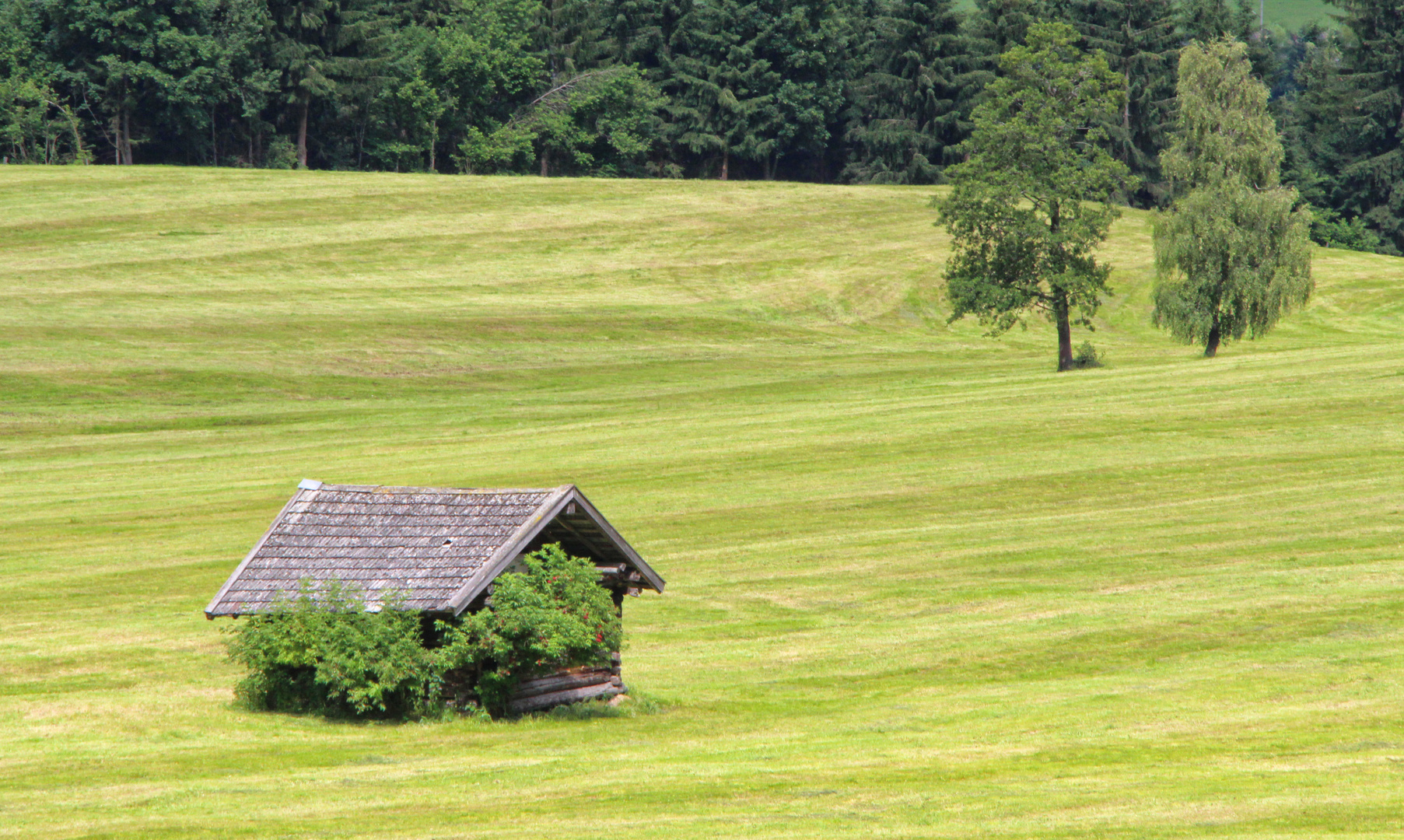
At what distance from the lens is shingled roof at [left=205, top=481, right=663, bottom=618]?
2170cm

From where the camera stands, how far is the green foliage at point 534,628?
21.1 m

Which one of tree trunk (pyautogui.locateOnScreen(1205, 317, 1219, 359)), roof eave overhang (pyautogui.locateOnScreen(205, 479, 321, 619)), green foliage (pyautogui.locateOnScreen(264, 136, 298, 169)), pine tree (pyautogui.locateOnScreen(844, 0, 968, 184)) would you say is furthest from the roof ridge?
pine tree (pyautogui.locateOnScreen(844, 0, 968, 184))

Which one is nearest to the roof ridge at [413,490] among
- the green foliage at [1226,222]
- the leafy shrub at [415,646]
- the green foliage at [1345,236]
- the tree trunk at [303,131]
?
the leafy shrub at [415,646]

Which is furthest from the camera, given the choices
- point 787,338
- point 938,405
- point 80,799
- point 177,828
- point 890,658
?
point 787,338

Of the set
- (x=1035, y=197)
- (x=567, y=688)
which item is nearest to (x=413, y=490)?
(x=567, y=688)

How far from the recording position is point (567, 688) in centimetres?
2284

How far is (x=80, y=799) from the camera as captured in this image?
16562 mm

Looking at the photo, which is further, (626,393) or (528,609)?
(626,393)

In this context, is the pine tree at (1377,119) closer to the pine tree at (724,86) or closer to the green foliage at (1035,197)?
the pine tree at (724,86)

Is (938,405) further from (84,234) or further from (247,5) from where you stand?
(247,5)

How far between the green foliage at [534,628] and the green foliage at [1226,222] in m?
47.0

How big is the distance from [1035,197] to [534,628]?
49.0 metres

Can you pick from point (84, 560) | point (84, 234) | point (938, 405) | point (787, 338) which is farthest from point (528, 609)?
point (84, 234)

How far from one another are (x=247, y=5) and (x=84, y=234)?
41573 mm
